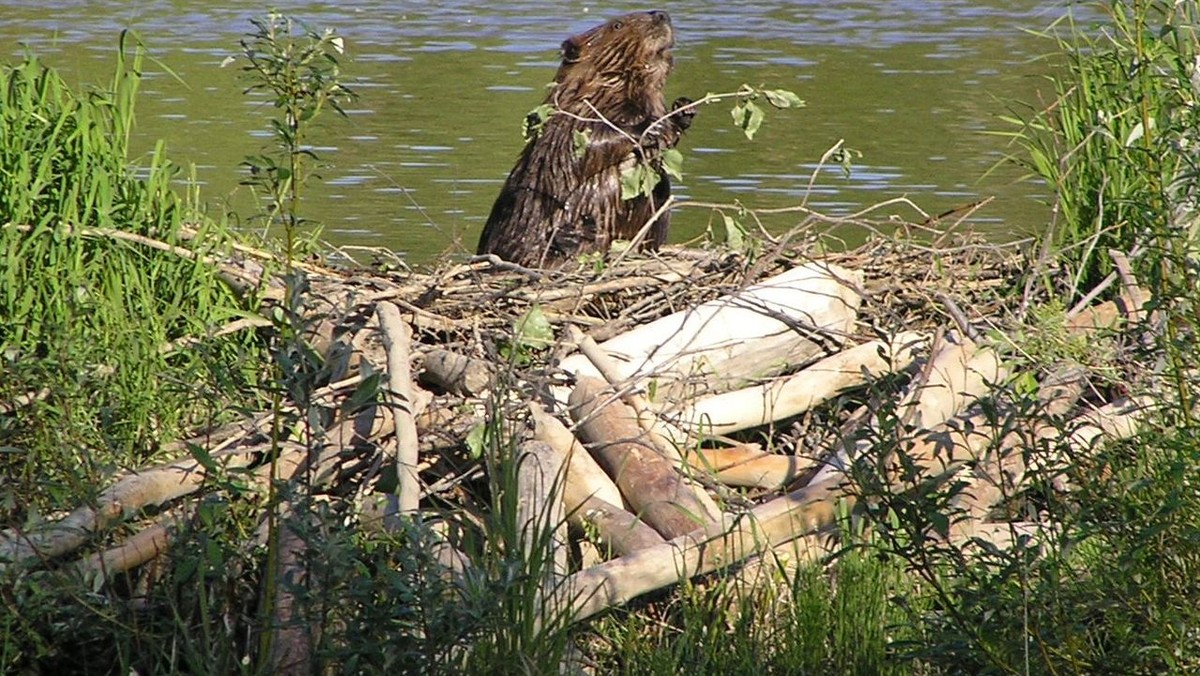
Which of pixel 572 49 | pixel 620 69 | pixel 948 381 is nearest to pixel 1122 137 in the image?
pixel 948 381

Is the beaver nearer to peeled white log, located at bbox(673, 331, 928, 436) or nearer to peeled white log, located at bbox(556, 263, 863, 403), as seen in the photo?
peeled white log, located at bbox(556, 263, 863, 403)

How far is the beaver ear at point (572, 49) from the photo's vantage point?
19.8 feet

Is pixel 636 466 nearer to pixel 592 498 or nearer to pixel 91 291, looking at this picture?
pixel 592 498

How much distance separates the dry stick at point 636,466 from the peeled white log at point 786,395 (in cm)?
22

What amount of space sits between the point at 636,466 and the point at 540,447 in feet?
1.26

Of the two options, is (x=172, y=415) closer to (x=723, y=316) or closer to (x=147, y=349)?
(x=147, y=349)

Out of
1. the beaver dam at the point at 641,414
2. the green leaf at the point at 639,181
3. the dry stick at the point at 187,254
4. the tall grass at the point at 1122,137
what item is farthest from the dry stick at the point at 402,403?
the green leaf at the point at 639,181

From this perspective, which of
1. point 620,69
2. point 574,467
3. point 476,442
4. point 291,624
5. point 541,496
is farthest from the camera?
point 620,69

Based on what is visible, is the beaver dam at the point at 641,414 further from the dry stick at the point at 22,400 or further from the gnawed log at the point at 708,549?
the dry stick at the point at 22,400

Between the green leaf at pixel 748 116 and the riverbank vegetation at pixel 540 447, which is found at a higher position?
the green leaf at pixel 748 116

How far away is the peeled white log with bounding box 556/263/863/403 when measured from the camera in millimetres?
3980

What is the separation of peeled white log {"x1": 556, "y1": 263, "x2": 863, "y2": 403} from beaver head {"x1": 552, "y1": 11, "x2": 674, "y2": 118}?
71.0 inches

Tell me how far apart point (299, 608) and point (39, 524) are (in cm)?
54

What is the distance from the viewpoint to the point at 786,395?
13.0ft
